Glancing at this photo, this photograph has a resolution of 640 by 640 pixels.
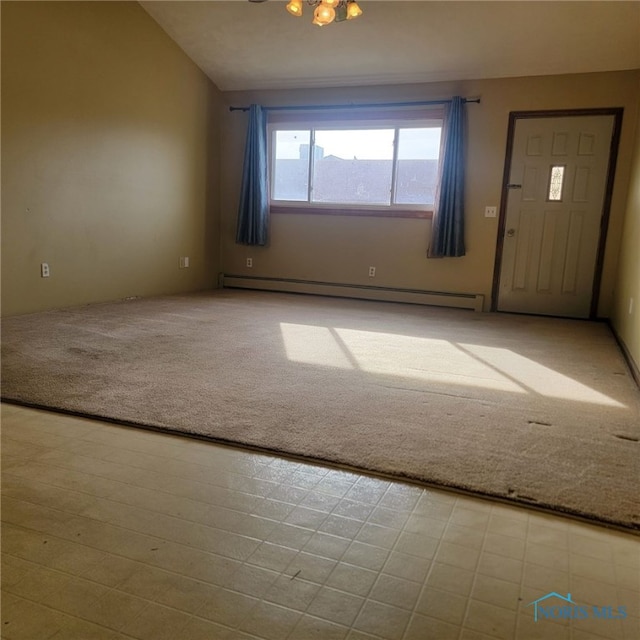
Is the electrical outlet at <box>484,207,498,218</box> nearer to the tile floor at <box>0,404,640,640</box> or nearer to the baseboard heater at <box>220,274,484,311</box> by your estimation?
the baseboard heater at <box>220,274,484,311</box>

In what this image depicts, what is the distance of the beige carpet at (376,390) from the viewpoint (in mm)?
1831

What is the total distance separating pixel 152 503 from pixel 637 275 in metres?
3.51

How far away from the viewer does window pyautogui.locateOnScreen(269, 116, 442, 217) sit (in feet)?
18.1

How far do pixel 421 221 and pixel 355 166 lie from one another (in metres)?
0.99

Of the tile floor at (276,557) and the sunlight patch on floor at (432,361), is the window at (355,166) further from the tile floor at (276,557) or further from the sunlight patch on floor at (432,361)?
the tile floor at (276,557)

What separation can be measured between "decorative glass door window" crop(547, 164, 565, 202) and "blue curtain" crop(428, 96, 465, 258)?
0.84 metres

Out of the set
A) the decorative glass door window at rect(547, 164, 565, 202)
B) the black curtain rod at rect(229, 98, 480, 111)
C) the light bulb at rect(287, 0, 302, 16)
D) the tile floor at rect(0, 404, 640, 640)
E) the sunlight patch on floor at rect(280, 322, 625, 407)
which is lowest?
the sunlight patch on floor at rect(280, 322, 625, 407)

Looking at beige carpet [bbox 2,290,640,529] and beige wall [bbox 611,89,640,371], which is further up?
beige wall [bbox 611,89,640,371]

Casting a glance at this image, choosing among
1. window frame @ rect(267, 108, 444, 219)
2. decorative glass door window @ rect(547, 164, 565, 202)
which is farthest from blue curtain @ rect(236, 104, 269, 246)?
decorative glass door window @ rect(547, 164, 565, 202)

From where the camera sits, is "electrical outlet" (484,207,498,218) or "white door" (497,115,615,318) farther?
"electrical outlet" (484,207,498,218)

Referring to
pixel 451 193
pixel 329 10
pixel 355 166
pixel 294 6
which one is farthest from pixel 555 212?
pixel 294 6

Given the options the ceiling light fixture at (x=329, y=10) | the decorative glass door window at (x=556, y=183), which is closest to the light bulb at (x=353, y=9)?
the ceiling light fixture at (x=329, y=10)

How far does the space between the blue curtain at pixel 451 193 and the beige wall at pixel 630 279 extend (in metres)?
1.48

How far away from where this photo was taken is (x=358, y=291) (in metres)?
5.89
